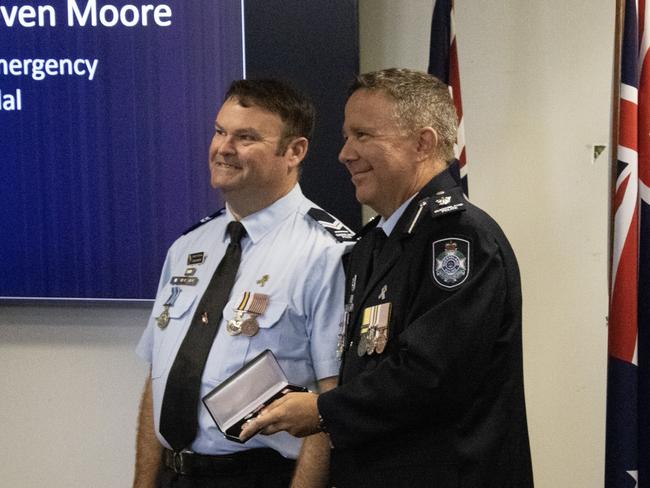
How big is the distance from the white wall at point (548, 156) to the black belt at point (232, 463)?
109cm

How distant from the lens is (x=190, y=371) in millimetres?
2031

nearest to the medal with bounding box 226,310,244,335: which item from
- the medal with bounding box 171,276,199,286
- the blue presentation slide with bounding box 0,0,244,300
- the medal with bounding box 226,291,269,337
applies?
the medal with bounding box 226,291,269,337

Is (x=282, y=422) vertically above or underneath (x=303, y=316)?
underneath

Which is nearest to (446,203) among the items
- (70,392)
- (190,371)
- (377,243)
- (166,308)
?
(377,243)

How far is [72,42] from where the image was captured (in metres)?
2.71

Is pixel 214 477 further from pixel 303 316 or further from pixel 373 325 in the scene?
pixel 373 325

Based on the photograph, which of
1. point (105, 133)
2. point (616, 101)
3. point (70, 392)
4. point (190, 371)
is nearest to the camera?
point (190, 371)

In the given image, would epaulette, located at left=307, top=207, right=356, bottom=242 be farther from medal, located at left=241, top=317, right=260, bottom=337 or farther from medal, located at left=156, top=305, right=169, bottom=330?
medal, located at left=156, top=305, right=169, bottom=330

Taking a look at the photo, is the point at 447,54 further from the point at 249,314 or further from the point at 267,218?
the point at 249,314

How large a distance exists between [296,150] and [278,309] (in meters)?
0.41

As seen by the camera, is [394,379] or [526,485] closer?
[394,379]

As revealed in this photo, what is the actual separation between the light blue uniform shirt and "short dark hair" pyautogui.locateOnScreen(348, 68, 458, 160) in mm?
449

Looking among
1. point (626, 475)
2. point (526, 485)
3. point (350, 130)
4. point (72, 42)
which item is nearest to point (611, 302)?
point (626, 475)

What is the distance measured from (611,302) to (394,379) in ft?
3.36
